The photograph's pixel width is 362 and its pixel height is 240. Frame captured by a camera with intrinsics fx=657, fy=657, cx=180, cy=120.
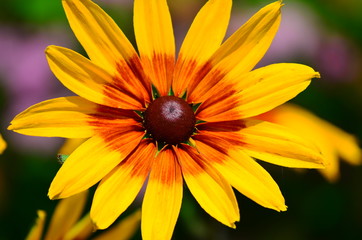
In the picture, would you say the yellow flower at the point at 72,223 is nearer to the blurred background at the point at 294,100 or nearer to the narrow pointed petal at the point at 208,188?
the narrow pointed petal at the point at 208,188

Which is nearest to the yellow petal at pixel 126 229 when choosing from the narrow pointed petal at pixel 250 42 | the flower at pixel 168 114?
the flower at pixel 168 114

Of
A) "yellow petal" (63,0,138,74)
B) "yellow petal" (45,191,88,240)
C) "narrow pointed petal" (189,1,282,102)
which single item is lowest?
"yellow petal" (45,191,88,240)

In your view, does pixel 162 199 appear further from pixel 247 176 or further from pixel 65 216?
pixel 65 216

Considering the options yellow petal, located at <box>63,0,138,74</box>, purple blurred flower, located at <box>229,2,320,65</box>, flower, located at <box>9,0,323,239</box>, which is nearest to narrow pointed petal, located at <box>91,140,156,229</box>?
Answer: flower, located at <box>9,0,323,239</box>

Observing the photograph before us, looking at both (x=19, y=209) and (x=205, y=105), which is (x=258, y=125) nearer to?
(x=205, y=105)

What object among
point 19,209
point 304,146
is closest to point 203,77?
point 304,146

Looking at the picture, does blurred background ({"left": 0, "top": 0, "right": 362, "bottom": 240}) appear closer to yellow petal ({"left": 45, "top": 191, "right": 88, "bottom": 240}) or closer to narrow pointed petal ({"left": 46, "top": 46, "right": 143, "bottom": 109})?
yellow petal ({"left": 45, "top": 191, "right": 88, "bottom": 240})

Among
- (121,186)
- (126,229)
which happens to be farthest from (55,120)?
(126,229)
